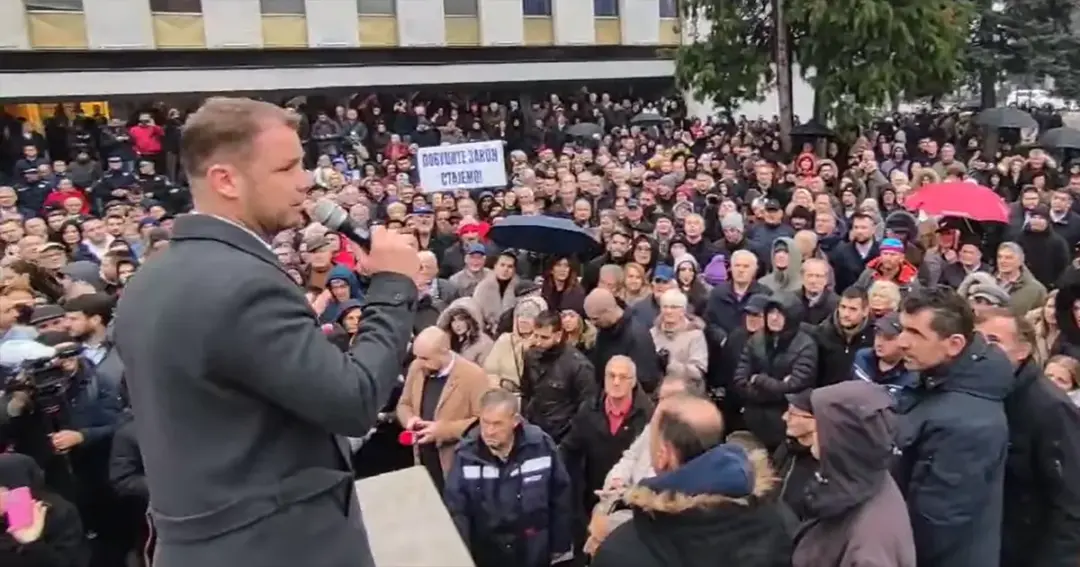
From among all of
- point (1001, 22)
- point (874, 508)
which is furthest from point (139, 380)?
point (1001, 22)

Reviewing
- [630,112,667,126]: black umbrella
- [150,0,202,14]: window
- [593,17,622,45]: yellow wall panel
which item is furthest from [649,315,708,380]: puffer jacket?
[593,17,622,45]: yellow wall panel

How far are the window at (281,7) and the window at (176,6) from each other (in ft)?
4.89

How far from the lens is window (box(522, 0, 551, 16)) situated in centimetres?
2779

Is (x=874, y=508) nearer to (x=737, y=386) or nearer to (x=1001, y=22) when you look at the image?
(x=737, y=386)

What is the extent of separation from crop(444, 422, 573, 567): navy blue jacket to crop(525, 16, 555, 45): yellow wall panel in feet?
77.7

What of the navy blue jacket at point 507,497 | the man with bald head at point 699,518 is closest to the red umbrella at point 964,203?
the navy blue jacket at point 507,497

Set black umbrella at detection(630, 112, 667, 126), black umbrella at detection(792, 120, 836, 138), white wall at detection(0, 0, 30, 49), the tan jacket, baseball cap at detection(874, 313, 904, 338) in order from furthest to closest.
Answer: black umbrella at detection(630, 112, 667, 126)
white wall at detection(0, 0, 30, 49)
black umbrella at detection(792, 120, 836, 138)
the tan jacket
baseball cap at detection(874, 313, 904, 338)

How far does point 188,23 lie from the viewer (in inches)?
901

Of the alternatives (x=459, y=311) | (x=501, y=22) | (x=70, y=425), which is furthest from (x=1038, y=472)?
(x=501, y=22)

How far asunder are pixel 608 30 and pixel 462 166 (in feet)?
61.2

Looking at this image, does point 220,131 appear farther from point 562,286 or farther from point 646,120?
point 646,120

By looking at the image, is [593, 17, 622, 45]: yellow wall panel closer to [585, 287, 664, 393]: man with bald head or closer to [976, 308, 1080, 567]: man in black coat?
[585, 287, 664, 393]: man with bald head

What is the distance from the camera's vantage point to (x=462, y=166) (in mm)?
11578

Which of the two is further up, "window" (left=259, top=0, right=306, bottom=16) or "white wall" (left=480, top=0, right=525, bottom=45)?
"window" (left=259, top=0, right=306, bottom=16)
